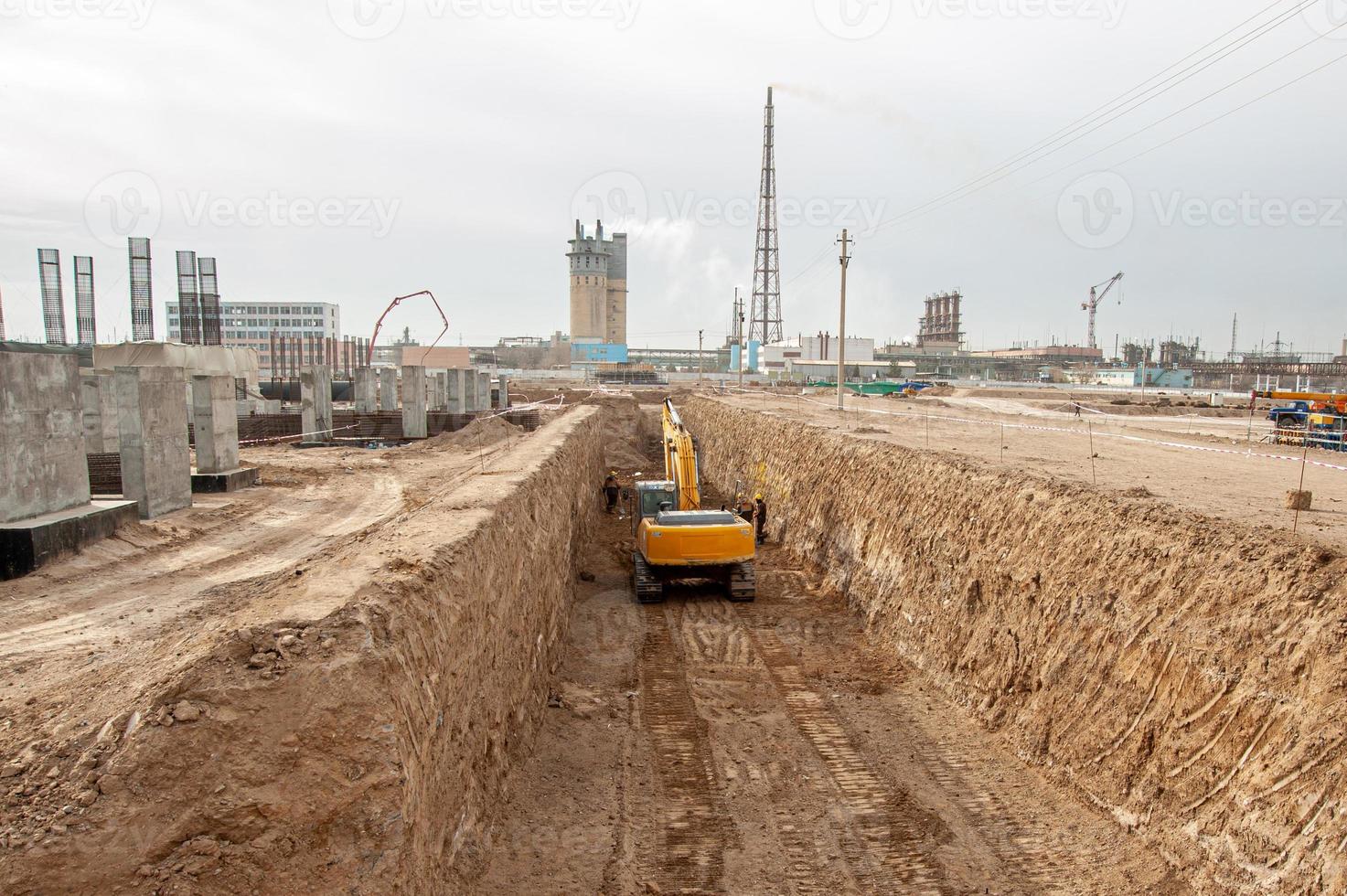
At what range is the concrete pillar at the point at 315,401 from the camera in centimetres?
3212

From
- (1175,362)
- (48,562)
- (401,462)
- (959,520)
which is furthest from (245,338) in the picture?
(1175,362)

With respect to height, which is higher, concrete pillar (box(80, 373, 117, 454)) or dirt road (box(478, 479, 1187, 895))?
concrete pillar (box(80, 373, 117, 454))

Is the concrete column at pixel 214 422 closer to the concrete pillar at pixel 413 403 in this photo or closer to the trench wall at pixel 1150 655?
the concrete pillar at pixel 413 403

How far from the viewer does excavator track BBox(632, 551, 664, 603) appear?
46.7 ft

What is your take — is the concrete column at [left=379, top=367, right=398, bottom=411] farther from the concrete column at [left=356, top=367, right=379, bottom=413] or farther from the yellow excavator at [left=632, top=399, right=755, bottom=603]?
the yellow excavator at [left=632, top=399, right=755, bottom=603]

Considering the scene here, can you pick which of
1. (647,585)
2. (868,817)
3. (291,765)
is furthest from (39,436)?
(868,817)

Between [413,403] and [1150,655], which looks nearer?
[1150,655]

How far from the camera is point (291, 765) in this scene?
4.41m

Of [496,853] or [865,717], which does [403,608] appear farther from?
[865,717]

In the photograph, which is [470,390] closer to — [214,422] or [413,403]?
[413,403]

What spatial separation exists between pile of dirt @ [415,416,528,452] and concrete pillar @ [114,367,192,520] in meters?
13.3

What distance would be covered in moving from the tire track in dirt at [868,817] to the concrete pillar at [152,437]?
13.6 m

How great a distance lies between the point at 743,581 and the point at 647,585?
1.78 meters

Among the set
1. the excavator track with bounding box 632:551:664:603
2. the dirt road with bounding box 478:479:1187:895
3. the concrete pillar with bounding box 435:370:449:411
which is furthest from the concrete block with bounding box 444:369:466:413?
the dirt road with bounding box 478:479:1187:895
